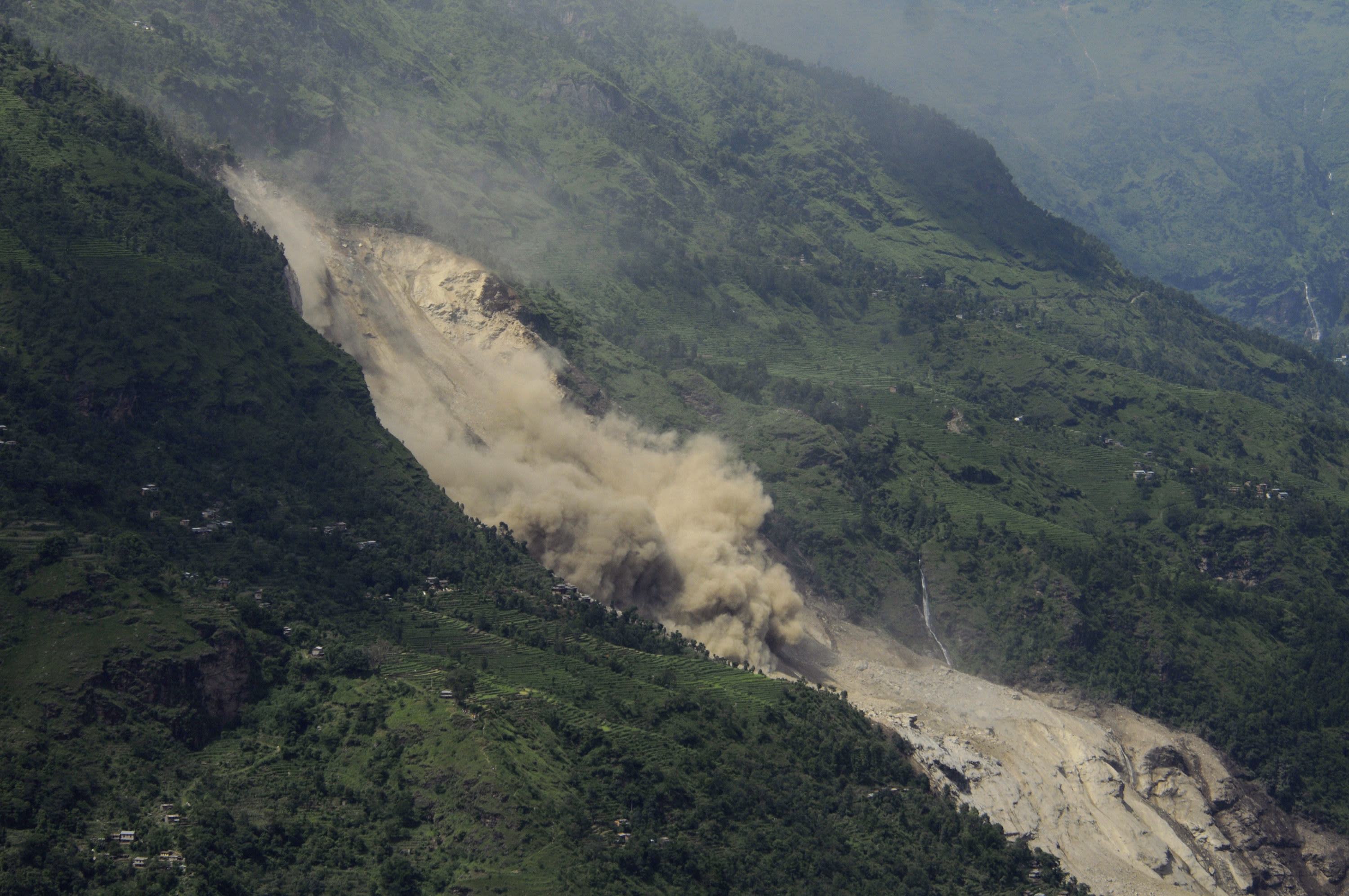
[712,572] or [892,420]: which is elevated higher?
[892,420]

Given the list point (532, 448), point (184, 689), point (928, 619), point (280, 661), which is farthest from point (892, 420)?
point (184, 689)

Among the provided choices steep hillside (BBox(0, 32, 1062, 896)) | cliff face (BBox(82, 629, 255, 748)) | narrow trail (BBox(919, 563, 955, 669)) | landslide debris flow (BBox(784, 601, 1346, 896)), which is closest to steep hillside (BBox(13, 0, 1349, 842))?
narrow trail (BBox(919, 563, 955, 669))

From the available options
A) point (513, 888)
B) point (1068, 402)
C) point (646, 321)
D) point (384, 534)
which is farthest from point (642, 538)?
point (1068, 402)

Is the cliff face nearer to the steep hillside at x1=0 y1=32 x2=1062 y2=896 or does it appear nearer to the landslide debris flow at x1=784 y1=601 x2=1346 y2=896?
the steep hillside at x1=0 y1=32 x2=1062 y2=896

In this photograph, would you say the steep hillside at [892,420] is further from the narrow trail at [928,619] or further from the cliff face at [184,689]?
the cliff face at [184,689]

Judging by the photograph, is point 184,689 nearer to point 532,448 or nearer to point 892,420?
point 532,448

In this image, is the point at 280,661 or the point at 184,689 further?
the point at 280,661

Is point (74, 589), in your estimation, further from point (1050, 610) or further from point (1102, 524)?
point (1102, 524)
